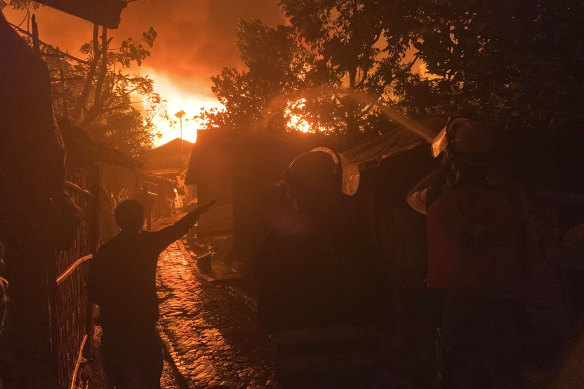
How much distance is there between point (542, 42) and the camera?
17.1ft

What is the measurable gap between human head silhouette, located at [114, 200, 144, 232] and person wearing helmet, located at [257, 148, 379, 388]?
1664mm

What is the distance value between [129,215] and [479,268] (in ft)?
9.18

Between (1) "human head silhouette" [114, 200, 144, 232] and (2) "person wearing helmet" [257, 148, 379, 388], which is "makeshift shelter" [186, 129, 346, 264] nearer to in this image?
(1) "human head silhouette" [114, 200, 144, 232]

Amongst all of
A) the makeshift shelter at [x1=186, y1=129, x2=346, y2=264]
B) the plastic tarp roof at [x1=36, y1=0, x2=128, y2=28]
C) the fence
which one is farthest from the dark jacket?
the makeshift shelter at [x1=186, y1=129, x2=346, y2=264]

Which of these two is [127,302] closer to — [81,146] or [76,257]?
[76,257]

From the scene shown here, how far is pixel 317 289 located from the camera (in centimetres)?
212

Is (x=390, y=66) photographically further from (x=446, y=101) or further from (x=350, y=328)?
(x=350, y=328)

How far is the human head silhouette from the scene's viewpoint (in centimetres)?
319

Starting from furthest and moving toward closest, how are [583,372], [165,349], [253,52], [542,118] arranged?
[253,52] < [165,349] < [542,118] < [583,372]

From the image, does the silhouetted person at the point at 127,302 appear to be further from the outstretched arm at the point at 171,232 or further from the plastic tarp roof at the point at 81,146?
the plastic tarp roof at the point at 81,146

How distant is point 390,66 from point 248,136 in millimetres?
5706

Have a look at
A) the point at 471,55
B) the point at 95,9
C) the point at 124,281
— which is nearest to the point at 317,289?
the point at 124,281

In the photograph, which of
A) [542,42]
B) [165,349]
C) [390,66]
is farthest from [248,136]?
[542,42]

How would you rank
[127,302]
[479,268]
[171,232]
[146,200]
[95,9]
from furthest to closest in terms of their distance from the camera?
1. [146,200]
2. [171,232]
3. [127,302]
4. [95,9]
5. [479,268]
